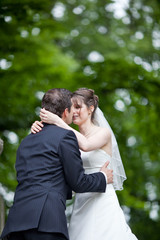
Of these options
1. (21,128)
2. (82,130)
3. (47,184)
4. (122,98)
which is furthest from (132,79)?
(47,184)

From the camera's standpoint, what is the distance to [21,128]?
7945mm

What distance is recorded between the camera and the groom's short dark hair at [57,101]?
321 centimetres

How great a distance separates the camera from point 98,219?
3471 millimetres

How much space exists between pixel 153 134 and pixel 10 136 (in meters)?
3.08

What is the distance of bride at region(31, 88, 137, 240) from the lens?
3400 millimetres

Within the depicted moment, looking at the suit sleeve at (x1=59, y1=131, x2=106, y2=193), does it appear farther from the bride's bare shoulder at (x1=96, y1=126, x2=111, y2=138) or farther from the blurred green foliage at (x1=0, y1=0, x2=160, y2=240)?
the blurred green foliage at (x1=0, y1=0, x2=160, y2=240)

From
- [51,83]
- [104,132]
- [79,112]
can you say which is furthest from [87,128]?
[51,83]

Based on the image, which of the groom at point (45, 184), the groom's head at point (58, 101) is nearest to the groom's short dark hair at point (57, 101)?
the groom's head at point (58, 101)

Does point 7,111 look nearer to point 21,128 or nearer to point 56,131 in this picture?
point 21,128

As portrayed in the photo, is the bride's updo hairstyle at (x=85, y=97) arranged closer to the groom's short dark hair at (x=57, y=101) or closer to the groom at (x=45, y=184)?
the groom's short dark hair at (x=57, y=101)

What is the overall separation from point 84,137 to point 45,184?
0.81 metres

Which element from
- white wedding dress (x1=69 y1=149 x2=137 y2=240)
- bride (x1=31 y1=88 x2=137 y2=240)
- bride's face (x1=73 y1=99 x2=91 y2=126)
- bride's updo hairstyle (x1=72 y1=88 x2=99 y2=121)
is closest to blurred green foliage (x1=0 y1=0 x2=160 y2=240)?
bride's updo hairstyle (x1=72 y1=88 x2=99 y2=121)

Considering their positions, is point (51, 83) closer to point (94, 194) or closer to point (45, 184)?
point (94, 194)

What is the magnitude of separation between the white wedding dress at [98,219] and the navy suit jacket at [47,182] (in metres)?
0.49
